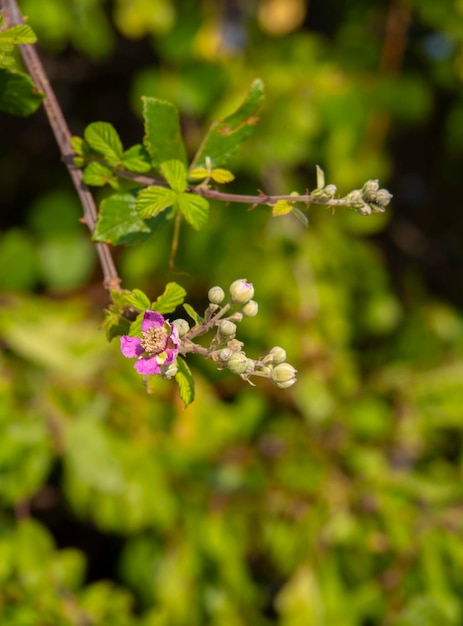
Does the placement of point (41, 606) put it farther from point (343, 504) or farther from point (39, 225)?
point (39, 225)

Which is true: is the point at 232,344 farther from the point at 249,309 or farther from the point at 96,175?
the point at 96,175

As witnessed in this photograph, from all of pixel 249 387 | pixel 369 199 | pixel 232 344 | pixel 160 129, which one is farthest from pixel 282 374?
pixel 249 387

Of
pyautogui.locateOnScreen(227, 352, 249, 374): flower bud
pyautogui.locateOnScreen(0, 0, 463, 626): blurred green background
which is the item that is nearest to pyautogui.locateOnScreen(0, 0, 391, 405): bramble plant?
pyautogui.locateOnScreen(227, 352, 249, 374): flower bud

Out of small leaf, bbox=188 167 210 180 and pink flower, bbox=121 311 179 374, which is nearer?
pink flower, bbox=121 311 179 374

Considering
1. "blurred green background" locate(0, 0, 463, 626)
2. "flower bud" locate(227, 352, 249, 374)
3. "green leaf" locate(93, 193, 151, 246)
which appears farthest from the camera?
"blurred green background" locate(0, 0, 463, 626)

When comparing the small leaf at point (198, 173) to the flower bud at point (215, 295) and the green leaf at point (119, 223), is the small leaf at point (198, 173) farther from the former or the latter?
the flower bud at point (215, 295)

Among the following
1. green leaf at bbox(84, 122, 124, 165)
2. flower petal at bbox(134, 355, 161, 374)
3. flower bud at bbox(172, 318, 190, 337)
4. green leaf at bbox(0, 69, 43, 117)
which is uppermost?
green leaf at bbox(0, 69, 43, 117)

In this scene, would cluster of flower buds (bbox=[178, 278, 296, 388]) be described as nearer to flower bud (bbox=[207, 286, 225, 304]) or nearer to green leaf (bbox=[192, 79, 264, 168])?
flower bud (bbox=[207, 286, 225, 304])
